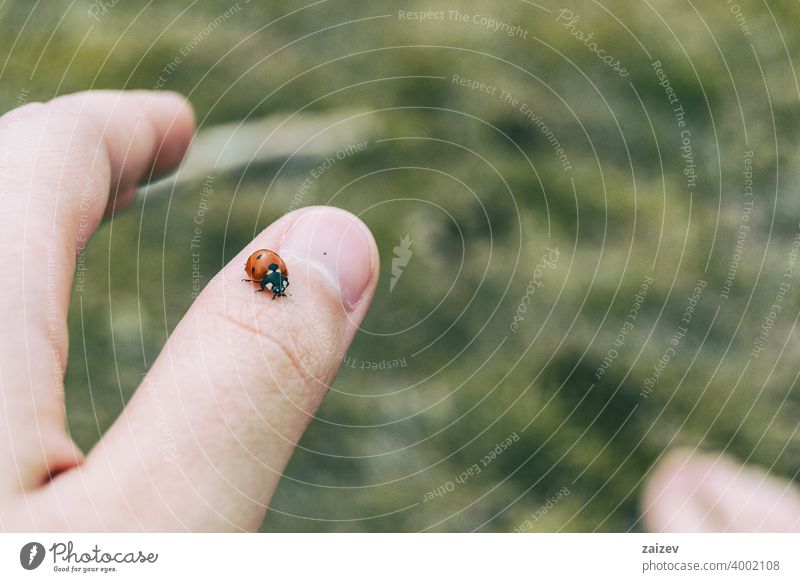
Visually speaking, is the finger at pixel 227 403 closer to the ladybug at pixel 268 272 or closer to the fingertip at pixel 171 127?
the ladybug at pixel 268 272

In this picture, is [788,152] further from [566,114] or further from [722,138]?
[566,114]

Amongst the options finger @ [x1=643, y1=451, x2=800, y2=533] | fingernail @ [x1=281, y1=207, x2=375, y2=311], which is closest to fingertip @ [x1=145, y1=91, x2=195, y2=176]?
fingernail @ [x1=281, y1=207, x2=375, y2=311]

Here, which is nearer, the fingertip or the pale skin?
the pale skin

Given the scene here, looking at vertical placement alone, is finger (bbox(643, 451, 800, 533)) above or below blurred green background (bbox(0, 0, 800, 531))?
below

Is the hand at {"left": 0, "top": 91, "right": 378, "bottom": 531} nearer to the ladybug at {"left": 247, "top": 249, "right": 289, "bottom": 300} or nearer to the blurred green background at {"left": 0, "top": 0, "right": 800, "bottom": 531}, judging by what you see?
the ladybug at {"left": 247, "top": 249, "right": 289, "bottom": 300}

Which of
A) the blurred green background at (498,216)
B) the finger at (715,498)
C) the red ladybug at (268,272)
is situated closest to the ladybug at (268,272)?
the red ladybug at (268,272)

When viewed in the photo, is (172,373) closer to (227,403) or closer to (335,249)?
(227,403)
